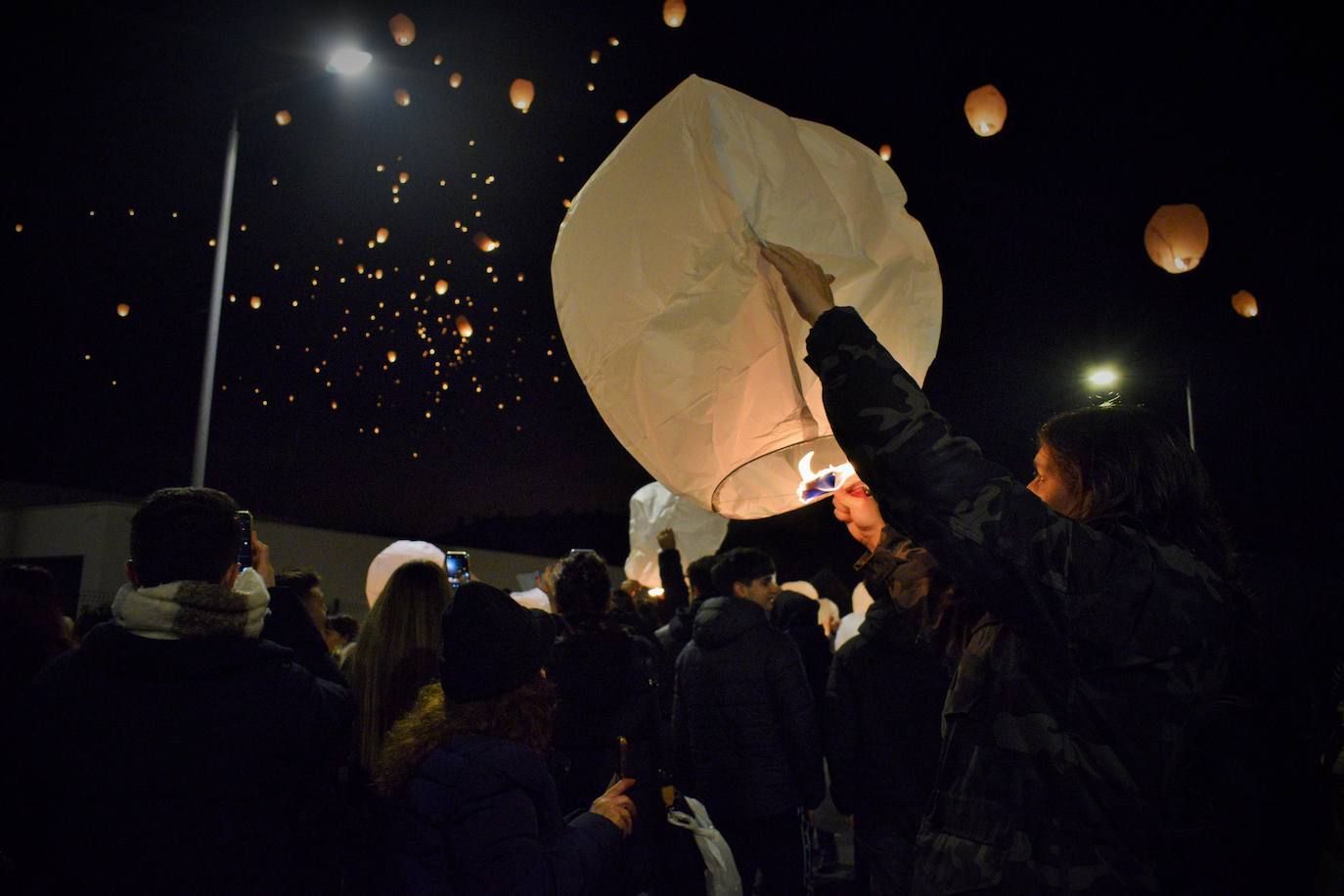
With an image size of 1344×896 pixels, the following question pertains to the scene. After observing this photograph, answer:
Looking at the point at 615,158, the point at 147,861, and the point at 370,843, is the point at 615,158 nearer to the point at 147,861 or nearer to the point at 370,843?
the point at 147,861

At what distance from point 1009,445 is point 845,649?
1787 centimetres

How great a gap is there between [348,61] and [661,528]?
19.1 feet

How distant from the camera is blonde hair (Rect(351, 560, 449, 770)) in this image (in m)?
3.13

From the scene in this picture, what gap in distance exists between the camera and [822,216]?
1.91m

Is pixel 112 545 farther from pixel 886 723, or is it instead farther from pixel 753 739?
pixel 886 723

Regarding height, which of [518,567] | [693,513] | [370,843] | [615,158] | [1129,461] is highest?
[518,567]

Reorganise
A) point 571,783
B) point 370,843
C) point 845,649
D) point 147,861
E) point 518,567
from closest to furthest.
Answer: point 147,861, point 370,843, point 571,783, point 845,649, point 518,567

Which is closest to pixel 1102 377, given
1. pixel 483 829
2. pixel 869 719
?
pixel 869 719

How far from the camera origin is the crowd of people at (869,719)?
1.42 m

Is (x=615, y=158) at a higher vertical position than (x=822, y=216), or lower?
higher

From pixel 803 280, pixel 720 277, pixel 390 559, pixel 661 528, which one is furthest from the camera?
pixel 661 528

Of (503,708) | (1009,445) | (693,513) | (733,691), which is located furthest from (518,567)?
(503,708)

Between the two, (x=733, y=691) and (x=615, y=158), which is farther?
(x=733, y=691)

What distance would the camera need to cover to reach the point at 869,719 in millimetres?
4691
